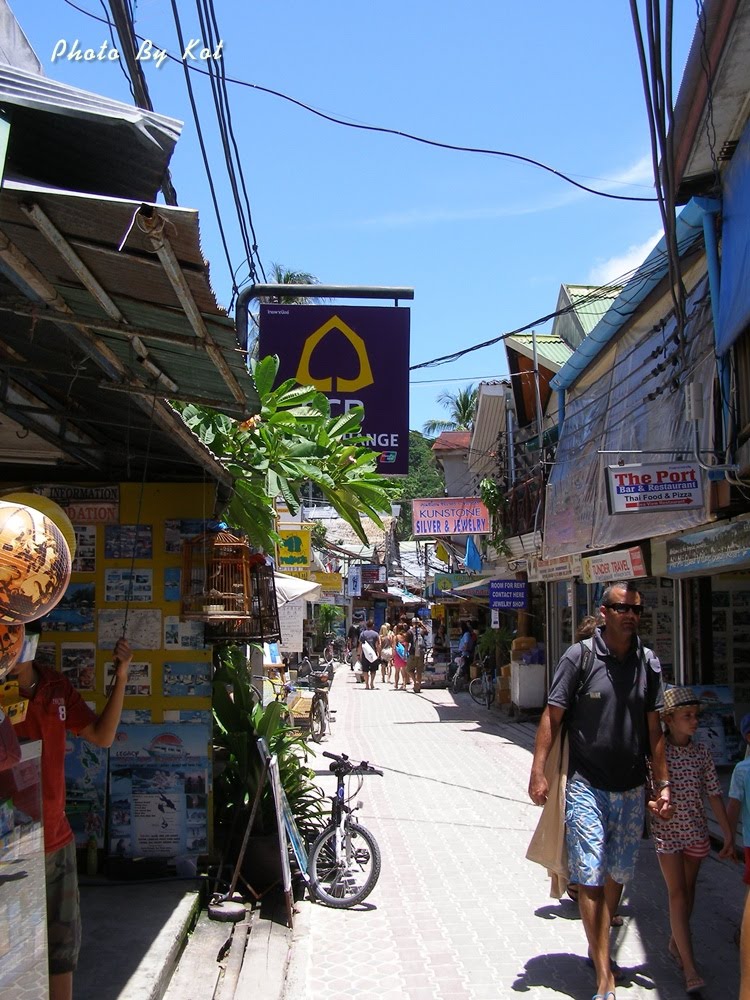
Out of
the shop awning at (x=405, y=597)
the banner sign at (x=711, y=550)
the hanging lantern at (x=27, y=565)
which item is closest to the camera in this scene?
the hanging lantern at (x=27, y=565)

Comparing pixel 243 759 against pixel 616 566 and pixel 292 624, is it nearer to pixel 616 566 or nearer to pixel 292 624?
pixel 616 566

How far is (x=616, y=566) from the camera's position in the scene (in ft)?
36.0

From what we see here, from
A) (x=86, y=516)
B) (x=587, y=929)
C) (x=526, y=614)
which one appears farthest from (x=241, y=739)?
(x=526, y=614)

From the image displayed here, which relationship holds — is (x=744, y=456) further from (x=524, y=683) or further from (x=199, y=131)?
(x=524, y=683)

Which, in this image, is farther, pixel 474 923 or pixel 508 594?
pixel 508 594

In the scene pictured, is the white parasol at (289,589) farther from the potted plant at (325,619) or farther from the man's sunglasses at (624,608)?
the potted plant at (325,619)

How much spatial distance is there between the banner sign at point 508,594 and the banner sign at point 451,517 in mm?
2918

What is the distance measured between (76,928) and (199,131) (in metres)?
5.68

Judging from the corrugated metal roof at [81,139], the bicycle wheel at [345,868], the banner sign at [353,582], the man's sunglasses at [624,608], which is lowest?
the bicycle wheel at [345,868]

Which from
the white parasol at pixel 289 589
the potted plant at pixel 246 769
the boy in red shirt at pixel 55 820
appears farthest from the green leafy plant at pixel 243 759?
the white parasol at pixel 289 589

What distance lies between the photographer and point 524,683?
18344 mm

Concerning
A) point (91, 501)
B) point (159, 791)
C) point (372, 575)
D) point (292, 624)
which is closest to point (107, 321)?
point (91, 501)

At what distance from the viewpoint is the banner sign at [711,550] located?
7.45 meters

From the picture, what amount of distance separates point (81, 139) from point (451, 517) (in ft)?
65.3
